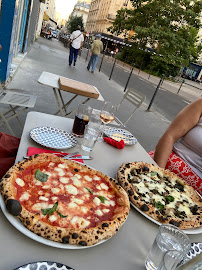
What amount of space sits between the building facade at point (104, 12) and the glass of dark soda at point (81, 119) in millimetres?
66105

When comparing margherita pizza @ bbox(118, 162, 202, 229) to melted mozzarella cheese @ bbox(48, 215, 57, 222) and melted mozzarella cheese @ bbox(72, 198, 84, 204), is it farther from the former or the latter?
melted mozzarella cheese @ bbox(48, 215, 57, 222)

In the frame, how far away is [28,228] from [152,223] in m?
0.73

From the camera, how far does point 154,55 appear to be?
3297 centimetres

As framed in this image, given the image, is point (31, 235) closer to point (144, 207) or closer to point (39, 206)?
point (39, 206)

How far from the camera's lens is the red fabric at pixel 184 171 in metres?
2.71

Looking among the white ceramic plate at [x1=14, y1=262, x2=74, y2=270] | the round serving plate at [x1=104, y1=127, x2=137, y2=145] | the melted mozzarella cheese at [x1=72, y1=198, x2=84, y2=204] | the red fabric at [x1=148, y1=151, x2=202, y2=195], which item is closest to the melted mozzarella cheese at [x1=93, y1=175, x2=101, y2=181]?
the melted mozzarella cheese at [x1=72, y1=198, x2=84, y2=204]

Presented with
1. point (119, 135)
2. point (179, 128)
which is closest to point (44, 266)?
point (119, 135)

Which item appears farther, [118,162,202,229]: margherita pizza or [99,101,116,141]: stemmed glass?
[99,101,116,141]: stemmed glass

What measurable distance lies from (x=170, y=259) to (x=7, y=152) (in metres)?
1.75

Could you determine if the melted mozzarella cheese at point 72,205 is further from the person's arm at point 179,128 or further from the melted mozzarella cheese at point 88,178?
the person's arm at point 179,128

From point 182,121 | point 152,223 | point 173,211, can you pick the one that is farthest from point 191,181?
point 152,223

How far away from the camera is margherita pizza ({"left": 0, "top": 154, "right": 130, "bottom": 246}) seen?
45.1 inches

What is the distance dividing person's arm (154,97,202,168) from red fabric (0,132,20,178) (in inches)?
63.0

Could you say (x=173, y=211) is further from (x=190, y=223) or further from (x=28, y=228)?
(x=28, y=228)
